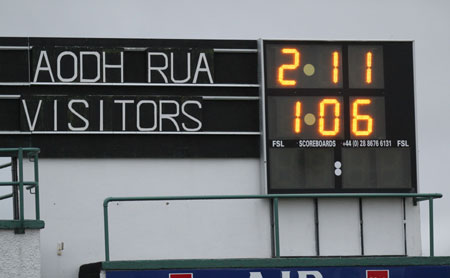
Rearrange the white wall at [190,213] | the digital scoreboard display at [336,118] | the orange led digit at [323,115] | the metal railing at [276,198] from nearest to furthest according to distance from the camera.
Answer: the metal railing at [276,198] < the white wall at [190,213] < the digital scoreboard display at [336,118] < the orange led digit at [323,115]

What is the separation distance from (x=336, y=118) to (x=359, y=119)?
1.10 ft

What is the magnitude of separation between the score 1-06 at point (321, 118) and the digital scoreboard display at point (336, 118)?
14 mm

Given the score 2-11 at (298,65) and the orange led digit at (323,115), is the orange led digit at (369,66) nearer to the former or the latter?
the score 2-11 at (298,65)

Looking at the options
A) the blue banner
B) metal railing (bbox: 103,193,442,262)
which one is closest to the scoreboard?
metal railing (bbox: 103,193,442,262)

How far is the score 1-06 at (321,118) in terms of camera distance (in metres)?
19.0

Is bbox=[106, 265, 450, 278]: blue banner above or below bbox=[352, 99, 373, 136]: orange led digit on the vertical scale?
below

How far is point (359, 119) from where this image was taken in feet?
62.9

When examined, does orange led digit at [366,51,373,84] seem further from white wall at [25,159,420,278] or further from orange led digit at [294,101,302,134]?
white wall at [25,159,420,278]

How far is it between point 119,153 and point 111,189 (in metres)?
0.53

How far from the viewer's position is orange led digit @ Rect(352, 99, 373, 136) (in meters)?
19.1

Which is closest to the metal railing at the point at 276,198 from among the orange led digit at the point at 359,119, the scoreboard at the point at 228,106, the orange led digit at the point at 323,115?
the scoreboard at the point at 228,106

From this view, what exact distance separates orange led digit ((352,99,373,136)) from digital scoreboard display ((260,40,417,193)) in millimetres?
14

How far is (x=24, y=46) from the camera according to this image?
750 inches

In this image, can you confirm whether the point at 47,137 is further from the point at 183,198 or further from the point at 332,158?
the point at 332,158
